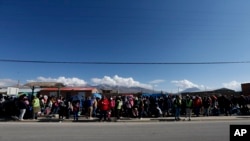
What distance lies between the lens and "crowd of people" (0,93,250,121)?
2045cm

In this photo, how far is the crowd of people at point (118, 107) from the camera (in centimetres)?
2045

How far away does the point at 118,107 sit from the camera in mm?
21406

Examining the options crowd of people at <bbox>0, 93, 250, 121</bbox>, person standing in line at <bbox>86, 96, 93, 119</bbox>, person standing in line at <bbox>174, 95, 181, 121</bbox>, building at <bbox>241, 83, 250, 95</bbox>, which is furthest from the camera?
building at <bbox>241, 83, 250, 95</bbox>

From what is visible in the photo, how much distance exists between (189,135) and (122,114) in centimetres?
1080

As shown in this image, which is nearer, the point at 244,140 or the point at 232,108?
the point at 244,140

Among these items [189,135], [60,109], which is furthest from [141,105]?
[189,135]

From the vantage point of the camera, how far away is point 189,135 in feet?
40.0

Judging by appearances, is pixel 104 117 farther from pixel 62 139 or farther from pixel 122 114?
pixel 62 139

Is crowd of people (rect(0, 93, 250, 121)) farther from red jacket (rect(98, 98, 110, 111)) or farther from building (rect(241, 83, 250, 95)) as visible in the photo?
building (rect(241, 83, 250, 95))

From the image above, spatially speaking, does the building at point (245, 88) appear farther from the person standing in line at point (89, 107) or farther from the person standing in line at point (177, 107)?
the person standing in line at point (89, 107)

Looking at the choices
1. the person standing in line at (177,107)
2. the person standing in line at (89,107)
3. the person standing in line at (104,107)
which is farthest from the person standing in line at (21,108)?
the person standing in line at (177,107)

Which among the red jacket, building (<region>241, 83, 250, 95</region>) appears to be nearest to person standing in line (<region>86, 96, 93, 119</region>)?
the red jacket

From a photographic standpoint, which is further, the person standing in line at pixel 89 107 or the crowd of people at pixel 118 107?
the person standing in line at pixel 89 107

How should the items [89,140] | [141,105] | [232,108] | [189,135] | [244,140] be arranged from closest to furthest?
[244,140] < [89,140] < [189,135] < [141,105] < [232,108]
